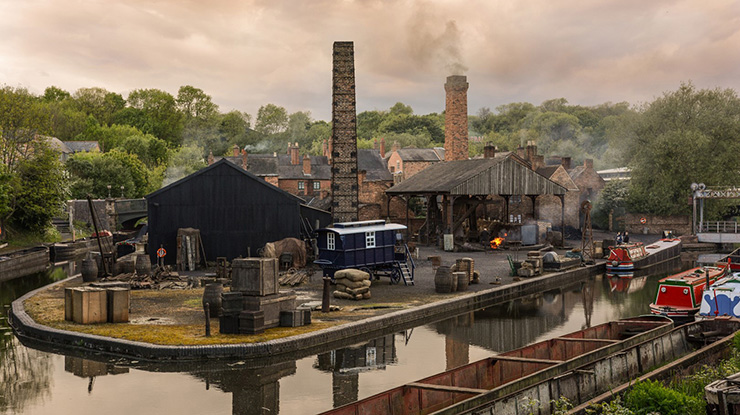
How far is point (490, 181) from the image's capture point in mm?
48594

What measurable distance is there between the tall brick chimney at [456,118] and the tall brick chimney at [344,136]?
2479cm

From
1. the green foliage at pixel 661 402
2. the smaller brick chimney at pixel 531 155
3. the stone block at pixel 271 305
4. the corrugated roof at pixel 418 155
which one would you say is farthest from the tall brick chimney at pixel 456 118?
the green foliage at pixel 661 402

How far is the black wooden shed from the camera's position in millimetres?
37594

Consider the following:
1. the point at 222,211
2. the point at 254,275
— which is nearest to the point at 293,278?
the point at 222,211

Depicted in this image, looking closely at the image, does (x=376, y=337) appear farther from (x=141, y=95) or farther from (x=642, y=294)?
(x=141, y=95)

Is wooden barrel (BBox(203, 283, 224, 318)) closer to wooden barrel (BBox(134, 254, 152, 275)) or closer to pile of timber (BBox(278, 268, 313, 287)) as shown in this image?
pile of timber (BBox(278, 268, 313, 287))

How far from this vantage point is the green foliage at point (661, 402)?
11.2 m

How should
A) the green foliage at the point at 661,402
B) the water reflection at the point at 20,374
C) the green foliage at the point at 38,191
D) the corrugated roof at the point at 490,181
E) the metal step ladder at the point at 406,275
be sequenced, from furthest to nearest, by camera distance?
1. the green foliage at the point at 38,191
2. the corrugated roof at the point at 490,181
3. the metal step ladder at the point at 406,275
4. the water reflection at the point at 20,374
5. the green foliage at the point at 661,402

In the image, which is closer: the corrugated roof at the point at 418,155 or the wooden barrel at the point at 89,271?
the wooden barrel at the point at 89,271

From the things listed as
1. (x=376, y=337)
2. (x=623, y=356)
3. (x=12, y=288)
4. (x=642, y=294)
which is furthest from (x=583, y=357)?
(x=12, y=288)

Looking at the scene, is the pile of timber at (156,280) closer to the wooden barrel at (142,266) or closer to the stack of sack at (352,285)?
the wooden barrel at (142,266)

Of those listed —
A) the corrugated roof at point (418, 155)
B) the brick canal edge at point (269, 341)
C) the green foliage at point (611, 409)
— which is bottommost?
the brick canal edge at point (269, 341)

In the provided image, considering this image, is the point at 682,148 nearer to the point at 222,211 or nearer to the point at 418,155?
the point at 418,155

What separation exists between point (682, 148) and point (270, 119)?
104 metres
